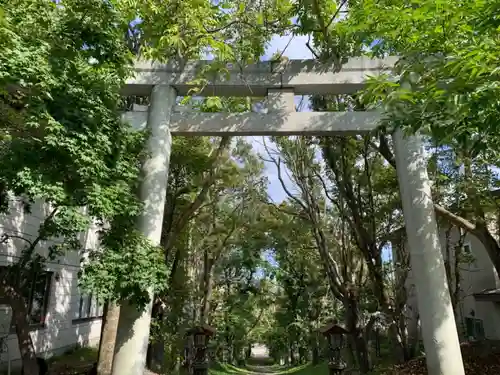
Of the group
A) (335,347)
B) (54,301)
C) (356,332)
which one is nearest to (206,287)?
(54,301)

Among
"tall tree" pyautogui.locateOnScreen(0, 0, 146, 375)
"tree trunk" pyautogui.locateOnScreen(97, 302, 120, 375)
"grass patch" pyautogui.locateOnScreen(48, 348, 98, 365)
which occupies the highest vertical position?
"tall tree" pyautogui.locateOnScreen(0, 0, 146, 375)

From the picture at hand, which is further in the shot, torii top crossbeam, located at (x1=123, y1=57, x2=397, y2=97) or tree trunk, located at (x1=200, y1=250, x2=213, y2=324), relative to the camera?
tree trunk, located at (x1=200, y1=250, x2=213, y2=324)

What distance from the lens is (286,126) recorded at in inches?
257

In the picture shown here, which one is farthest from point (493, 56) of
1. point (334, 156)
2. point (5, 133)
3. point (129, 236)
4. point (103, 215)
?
point (334, 156)

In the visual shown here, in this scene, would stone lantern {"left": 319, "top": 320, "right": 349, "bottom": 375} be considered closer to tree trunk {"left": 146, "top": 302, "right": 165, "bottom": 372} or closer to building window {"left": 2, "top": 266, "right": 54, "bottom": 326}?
tree trunk {"left": 146, "top": 302, "right": 165, "bottom": 372}

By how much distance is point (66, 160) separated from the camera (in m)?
4.31

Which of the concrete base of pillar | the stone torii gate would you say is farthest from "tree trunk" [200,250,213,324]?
the concrete base of pillar

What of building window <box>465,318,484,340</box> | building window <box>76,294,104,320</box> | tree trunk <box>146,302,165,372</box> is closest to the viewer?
tree trunk <box>146,302,165,372</box>

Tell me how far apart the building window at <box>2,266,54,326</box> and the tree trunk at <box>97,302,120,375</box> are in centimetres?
360

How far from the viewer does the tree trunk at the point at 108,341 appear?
6.33 metres

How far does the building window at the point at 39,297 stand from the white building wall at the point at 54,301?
15 cm

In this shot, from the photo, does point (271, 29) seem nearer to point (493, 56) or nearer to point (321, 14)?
point (321, 14)

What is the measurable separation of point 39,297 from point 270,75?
803 cm

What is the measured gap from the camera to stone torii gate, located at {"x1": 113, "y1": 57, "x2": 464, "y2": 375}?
5.68 metres
